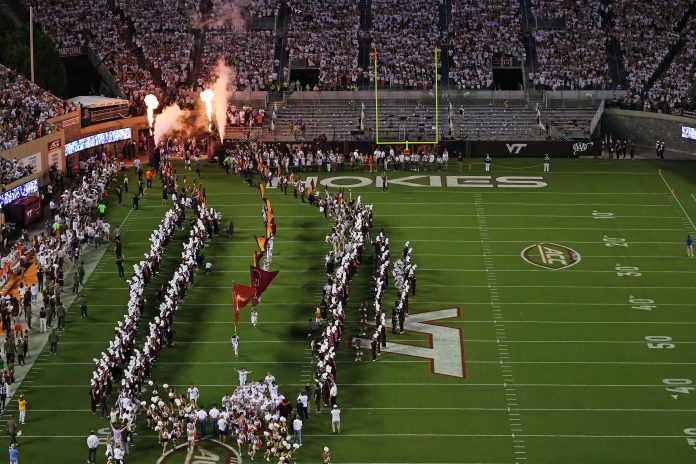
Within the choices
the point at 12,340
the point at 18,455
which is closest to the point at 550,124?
the point at 12,340

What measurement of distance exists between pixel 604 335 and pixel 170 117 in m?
24.6

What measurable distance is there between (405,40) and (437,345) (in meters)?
27.5

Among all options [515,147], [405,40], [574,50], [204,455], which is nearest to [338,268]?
[204,455]

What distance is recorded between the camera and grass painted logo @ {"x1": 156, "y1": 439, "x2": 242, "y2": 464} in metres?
30.6

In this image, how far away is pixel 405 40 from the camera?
61531 mm

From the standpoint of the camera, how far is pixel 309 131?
56.8 meters

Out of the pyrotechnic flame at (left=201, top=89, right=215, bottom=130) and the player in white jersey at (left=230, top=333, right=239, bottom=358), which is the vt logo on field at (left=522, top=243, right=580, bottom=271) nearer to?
the player in white jersey at (left=230, top=333, right=239, bottom=358)

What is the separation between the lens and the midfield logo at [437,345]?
115ft

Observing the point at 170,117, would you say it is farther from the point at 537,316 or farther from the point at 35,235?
the point at 537,316

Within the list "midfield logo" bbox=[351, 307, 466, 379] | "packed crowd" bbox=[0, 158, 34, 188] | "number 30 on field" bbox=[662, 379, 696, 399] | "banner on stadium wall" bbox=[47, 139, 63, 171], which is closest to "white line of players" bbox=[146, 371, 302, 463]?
"midfield logo" bbox=[351, 307, 466, 379]

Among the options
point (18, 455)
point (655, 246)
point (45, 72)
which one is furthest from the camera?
point (45, 72)

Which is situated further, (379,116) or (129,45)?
(129,45)

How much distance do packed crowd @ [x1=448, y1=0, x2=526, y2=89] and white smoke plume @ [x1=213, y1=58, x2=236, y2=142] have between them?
30.5 ft

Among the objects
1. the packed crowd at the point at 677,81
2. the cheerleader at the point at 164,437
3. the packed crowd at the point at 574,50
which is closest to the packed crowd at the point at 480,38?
the packed crowd at the point at 574,50
